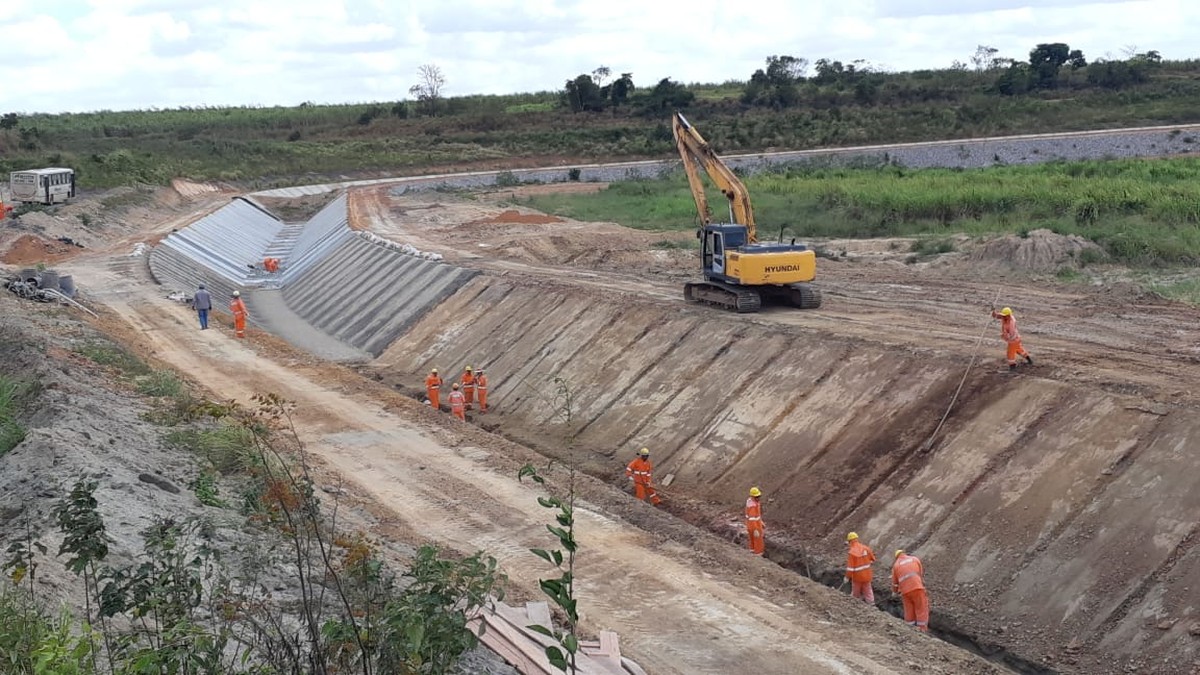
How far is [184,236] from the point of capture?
5362cm

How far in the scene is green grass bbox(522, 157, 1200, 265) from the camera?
33781 mm

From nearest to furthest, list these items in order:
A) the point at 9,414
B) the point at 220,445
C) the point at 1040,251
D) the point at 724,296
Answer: the point at 9,414 < the point at 220,445 < the point at 724,296 < the point at 1040,251

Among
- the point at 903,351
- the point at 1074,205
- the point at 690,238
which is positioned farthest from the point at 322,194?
the point at 903,351

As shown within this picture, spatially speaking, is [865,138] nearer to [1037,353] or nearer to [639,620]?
[1037,353]

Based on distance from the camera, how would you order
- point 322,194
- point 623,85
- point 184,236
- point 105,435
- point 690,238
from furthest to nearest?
point 623,85, point 322,194, point 184,236, point 690,238, point 105,435

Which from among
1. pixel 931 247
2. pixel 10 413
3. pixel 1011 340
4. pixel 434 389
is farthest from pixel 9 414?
pixel 931 247

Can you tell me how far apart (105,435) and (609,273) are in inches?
830

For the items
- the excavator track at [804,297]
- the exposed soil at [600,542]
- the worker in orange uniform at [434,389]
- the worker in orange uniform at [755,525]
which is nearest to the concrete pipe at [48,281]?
the exposed soil at [600,542]

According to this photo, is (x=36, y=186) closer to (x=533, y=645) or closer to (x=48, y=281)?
(x=48, y=281)

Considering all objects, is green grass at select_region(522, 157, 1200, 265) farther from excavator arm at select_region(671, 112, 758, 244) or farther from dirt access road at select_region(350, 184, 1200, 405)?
excavator arm at select_region(671, 112, 758, 244)

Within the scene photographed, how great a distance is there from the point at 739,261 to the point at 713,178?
2.84 m

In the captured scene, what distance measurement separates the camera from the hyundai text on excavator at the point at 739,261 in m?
24.9

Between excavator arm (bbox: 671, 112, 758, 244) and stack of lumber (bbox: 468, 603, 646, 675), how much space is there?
48.3 ft

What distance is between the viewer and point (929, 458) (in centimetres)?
1744
